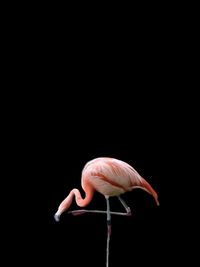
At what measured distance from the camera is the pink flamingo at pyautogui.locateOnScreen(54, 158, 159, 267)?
217 inches

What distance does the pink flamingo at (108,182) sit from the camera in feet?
18.1

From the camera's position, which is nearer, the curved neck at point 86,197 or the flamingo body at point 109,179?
the flamingo body at point 109,179

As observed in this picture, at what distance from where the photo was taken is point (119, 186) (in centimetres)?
552

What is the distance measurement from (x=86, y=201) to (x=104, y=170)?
0.38m

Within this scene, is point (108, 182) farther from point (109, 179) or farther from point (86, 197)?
point (86, 197)

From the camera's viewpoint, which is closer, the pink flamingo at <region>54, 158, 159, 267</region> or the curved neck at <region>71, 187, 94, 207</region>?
the pink flamingo at <region>54, 158, 159, 267</region>

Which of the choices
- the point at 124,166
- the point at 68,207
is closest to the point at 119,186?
the point at 124,166

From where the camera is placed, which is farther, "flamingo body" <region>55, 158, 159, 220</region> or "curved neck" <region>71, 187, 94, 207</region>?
"curved neck" <region>71, 187, 94, 207</region>

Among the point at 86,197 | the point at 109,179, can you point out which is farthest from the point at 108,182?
the point at 86,197

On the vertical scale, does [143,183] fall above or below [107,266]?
above

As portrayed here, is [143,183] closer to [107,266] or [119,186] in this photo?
[119,186]

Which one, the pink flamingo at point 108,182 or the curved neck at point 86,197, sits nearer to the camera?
the pink flamingo at point 108,182

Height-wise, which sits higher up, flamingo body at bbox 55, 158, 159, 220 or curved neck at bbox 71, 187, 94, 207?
flamingo body at bbox 55, 158, 159, 220

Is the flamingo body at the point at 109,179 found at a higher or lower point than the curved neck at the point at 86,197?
higher
